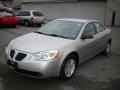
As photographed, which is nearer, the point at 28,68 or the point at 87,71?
the point at 28,68

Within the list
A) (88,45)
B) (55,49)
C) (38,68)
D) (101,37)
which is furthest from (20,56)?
(101,37)

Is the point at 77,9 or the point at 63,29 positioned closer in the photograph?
the point at 63,29

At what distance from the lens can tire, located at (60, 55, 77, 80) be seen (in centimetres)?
502

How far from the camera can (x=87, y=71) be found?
6.14 m

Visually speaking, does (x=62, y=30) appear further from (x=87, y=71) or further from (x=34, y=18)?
(x=34, y=18)

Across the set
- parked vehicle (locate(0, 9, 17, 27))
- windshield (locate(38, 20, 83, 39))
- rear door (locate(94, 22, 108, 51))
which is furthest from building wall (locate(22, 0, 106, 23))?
windshield (locate(38, 20, 83, 39))

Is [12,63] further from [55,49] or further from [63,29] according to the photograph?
[63,29]

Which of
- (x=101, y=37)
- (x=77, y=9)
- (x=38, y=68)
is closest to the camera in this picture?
(x=38, y=68)

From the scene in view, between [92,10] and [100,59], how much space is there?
18.8 meters

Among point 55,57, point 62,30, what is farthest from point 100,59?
point 55,57

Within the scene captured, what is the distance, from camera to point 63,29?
6.12m

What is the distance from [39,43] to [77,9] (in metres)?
23.1

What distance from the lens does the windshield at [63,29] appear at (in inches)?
230

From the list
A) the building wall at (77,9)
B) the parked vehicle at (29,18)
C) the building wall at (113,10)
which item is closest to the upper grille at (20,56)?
the parked vehicle at (29,18)
